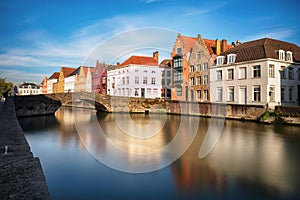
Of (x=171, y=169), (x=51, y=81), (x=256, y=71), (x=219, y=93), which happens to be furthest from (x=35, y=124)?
(x=51, y=81)

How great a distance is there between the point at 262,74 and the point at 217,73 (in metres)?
5.12

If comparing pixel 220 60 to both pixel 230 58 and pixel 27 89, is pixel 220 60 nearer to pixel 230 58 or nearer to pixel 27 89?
pixel 230 58

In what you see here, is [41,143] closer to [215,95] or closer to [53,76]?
[215,95]

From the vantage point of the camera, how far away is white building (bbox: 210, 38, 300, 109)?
739 inches

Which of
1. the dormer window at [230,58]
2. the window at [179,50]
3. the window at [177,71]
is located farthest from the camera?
the window at [179,50]

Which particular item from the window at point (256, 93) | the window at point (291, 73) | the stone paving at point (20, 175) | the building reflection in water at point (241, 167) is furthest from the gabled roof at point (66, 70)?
the stone paving at point (20, 175)

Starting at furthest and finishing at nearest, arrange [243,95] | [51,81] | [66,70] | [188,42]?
[51,81] < [66,70] < [188,42] < [243,95]

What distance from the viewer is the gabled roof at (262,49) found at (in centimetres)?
1927

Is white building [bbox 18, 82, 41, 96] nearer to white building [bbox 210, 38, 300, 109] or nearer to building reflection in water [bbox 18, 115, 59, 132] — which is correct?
building reflection in water [bbox 18, 115, 59, 132]

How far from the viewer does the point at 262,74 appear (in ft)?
61.8

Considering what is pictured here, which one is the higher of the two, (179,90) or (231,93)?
(179,90)

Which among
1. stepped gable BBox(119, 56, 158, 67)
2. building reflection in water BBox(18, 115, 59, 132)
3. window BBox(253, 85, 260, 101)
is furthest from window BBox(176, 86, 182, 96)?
building reflection in water BBox(18, 115, 59, 132)

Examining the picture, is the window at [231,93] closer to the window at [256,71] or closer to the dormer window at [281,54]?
the window at [256,71]

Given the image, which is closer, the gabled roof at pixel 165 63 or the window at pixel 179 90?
the window at pixel 179 90
